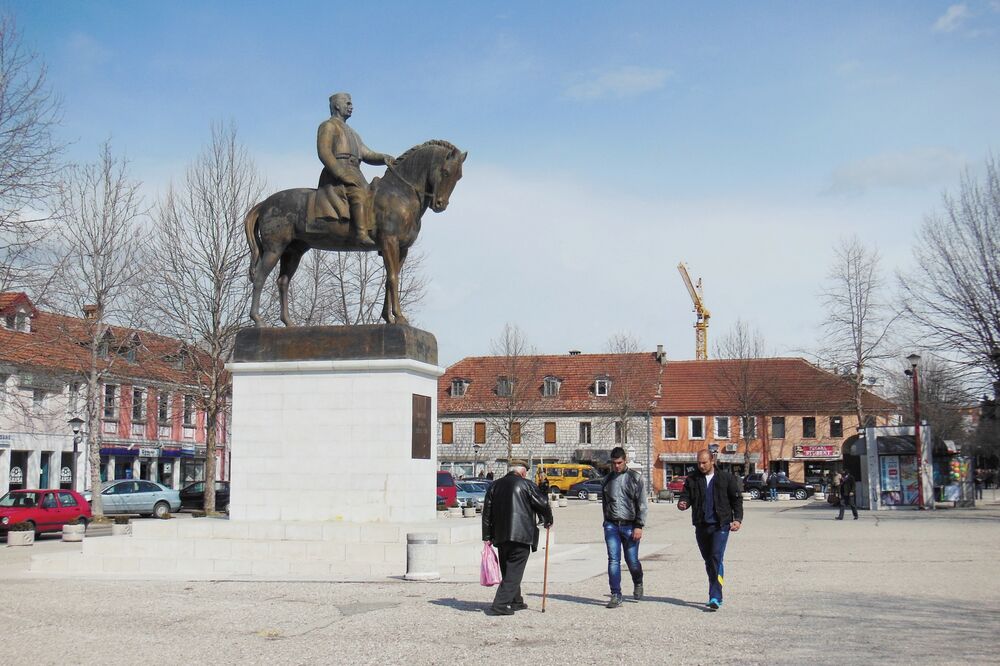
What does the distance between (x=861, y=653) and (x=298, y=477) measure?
10.0 meters

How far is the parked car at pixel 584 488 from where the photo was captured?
53.7m

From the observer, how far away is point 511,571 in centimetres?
1088

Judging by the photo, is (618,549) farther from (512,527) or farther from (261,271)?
(261,271)

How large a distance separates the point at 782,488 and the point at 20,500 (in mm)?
38733

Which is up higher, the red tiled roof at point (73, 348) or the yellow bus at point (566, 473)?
the red tiled roof at point (73, 348)

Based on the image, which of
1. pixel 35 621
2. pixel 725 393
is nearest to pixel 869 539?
pixel 35 621

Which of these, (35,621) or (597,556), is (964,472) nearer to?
(597,556)

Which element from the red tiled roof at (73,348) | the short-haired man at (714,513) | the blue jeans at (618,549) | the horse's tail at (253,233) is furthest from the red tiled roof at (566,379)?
the short-haired man at (714,513)

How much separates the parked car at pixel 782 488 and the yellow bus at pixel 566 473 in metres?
8.46

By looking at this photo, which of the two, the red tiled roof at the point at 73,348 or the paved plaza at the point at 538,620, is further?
the red tiled roof at the point at 73,348

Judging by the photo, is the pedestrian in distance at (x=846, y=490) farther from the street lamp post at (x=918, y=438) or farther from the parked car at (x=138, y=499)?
the parked car at (x=138, y=499)

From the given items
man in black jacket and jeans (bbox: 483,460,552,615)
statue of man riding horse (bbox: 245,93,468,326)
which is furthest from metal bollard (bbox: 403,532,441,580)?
statue of man riding horse (bbox: 245,93,468,326)

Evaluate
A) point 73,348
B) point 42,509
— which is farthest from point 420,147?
point 73,348

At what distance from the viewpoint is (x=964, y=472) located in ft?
132
